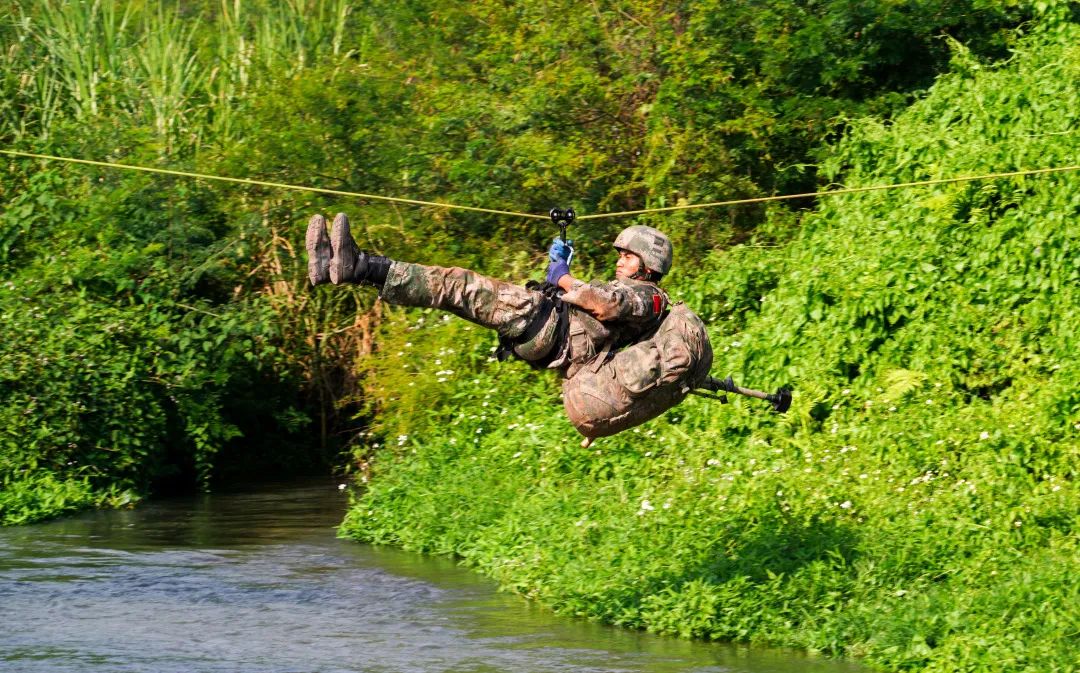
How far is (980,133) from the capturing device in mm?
12883

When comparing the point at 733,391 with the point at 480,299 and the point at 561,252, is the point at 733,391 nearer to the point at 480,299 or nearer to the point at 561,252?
the point at 561,252

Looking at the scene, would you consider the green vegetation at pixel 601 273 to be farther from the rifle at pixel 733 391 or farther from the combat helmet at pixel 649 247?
the combat helmet at pixel 649 247

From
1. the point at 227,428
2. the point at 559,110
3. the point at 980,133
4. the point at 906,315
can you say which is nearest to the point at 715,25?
the point at 559,110

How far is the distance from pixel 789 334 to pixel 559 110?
11.5 ft

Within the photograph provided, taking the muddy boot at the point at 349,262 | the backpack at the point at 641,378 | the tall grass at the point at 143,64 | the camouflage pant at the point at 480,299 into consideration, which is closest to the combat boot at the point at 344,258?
the muddy boot at the point at 349,262

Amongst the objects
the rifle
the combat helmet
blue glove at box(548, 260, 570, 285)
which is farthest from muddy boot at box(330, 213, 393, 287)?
the rifle

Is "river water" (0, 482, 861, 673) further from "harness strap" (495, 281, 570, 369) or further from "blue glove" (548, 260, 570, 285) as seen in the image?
"blue glove" (548, 260, 570, 285)

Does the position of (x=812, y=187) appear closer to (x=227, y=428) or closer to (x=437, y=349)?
(x=437, y=349)

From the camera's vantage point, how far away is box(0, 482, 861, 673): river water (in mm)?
8922

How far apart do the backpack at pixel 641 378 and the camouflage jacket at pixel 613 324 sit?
0.20ft

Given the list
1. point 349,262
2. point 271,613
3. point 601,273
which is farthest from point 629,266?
point 601,273

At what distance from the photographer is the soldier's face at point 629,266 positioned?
8336 mm

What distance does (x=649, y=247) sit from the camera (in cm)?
826

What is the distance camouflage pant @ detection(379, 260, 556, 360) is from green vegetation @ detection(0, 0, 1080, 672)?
2.26 metres
